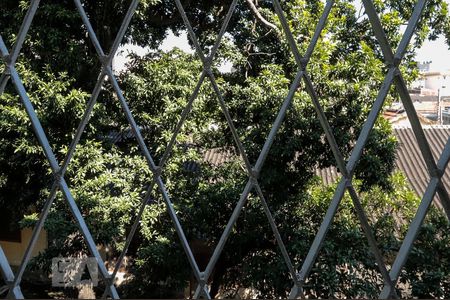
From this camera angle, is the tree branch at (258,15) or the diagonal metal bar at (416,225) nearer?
the diagonal metal bar at (416,225)

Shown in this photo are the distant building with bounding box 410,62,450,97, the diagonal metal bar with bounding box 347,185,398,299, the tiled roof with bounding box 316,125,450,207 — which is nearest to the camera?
the diagonal metal bar with bounding box 347,185,398,299

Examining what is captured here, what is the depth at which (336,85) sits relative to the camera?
2646mm

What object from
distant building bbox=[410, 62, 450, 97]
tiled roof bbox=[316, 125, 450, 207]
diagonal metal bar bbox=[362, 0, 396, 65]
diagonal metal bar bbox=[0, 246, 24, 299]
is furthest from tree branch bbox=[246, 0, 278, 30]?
distant building bbox=[410, 62, 450, 97]

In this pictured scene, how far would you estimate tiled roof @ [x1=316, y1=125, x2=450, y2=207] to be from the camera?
4.40m

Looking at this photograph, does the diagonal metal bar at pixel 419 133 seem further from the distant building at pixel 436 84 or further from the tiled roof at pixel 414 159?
the distant building at pixel 436 84

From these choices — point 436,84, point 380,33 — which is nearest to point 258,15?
point 380,33

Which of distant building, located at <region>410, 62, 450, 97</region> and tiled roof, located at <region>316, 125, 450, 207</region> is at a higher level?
distant building, located at <region>410, 62, 450, 97</region>

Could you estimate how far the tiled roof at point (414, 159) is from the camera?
4.40 metres

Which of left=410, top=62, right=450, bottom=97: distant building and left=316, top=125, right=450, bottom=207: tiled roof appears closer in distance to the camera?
left=316, top=125, right=450, bottom=207: tiled roof

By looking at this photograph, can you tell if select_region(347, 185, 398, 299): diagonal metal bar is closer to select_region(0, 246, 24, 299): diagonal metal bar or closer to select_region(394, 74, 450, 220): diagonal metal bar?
select_region(394, 74, 450, 220): diagonal metal bar

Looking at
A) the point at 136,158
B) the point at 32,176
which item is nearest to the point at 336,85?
the point at 136,158

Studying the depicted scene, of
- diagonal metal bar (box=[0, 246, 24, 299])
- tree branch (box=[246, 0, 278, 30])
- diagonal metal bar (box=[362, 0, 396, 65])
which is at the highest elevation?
tree branch (box=[246, 0, 278, 30])

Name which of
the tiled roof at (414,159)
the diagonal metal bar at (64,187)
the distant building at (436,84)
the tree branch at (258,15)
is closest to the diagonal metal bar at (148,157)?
the diagonal metal bar at (64,187)

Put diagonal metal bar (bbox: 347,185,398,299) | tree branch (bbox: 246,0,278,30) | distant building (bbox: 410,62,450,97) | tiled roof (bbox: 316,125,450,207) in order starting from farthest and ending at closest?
distant building (bbox: 410,62,450,97) → tiled roof (bbox: 316,125,450,207) → tree branch (bbox: 246,0,278,30) → diagonal metal bar (bbox: 347,185,398,299)
